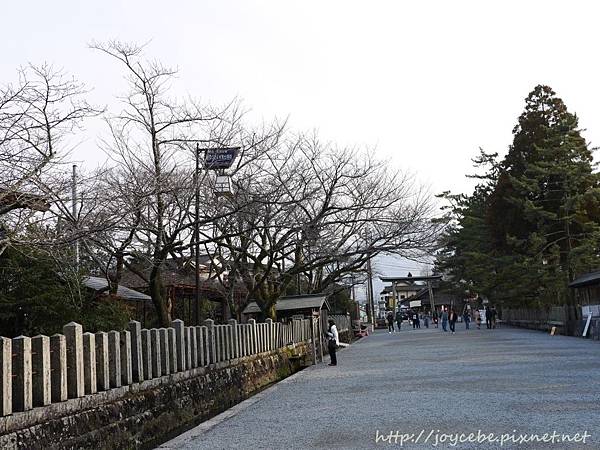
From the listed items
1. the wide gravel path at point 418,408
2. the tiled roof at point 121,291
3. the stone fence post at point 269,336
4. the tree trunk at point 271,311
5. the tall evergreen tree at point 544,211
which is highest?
the tall evergreen tree at point 544,211

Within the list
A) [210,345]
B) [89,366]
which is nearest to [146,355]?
[89,366]

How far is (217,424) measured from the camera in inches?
363

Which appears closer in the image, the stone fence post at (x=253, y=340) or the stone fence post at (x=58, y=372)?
the stone fence post at (x=58, y=372)

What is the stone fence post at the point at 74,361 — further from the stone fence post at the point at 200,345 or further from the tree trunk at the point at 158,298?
the tree trunk at the point at 158,298

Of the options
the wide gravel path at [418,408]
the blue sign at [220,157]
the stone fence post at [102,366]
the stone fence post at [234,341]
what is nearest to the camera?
the wide gravel path at [418,408]

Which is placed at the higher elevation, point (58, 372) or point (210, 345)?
point (58, 372)

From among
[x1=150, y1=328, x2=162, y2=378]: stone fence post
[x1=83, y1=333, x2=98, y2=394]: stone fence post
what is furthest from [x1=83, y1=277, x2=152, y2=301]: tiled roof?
[x1=83, y1=333, x2=98, y2=394]: stone fence post

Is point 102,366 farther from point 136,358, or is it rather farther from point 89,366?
point 136,358

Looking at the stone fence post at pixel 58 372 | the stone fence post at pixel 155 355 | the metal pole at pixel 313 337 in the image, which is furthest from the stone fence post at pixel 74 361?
the metal pole at pixel 313 337

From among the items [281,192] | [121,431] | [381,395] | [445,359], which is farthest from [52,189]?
[445,359]

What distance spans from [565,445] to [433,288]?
69.6m

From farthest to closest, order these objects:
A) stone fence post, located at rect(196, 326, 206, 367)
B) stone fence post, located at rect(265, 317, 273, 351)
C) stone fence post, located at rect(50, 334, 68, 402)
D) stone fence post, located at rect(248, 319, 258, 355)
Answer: stone fence post, located at rect(265, 317, 273, 351) → stone fence post, located at rect(248, 319, 258, 355) → stone fence post, located at rect(196, 326, 206, 367) → stone fence post, located at rect(50, 334, 68, 402)

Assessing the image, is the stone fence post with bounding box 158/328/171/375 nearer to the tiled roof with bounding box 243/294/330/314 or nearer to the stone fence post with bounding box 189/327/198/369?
the stone fence post with bounding box 189/327/198/369

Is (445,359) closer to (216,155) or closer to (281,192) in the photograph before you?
(281,192)
